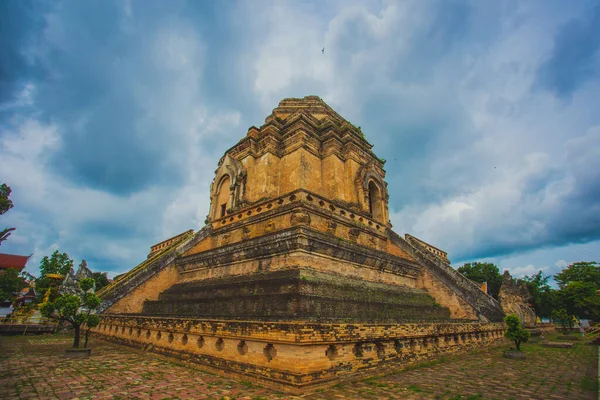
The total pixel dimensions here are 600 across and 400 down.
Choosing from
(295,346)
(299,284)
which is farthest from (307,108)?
(295,346)

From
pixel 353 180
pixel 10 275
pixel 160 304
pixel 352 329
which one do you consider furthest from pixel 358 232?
pixel 10 275

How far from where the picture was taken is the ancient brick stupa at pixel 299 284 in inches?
259

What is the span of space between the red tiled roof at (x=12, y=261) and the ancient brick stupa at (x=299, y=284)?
42.2 metres

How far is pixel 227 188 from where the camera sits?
16766 mm

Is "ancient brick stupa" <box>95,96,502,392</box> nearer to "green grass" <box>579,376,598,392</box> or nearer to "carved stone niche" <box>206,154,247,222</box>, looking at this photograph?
"carved stone niche" <box>206,154,247,222</box>

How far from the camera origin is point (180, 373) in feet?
23.5

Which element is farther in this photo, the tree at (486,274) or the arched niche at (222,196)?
the tree at (486,274)

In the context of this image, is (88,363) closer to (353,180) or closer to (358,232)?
(358,232)

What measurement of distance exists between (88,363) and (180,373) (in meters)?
2.99

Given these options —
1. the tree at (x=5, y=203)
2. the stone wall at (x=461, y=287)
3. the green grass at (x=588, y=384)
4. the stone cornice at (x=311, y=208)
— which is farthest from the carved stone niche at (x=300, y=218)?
the tree at (x=5, y=203)

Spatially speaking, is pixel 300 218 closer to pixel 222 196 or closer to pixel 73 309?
pixel 73 309

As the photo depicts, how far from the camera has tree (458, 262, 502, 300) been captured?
1540 inches

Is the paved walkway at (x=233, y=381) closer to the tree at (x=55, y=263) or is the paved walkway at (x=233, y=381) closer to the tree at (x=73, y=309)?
the tree at (x=73, y=309)

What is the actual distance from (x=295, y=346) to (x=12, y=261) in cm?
5502
